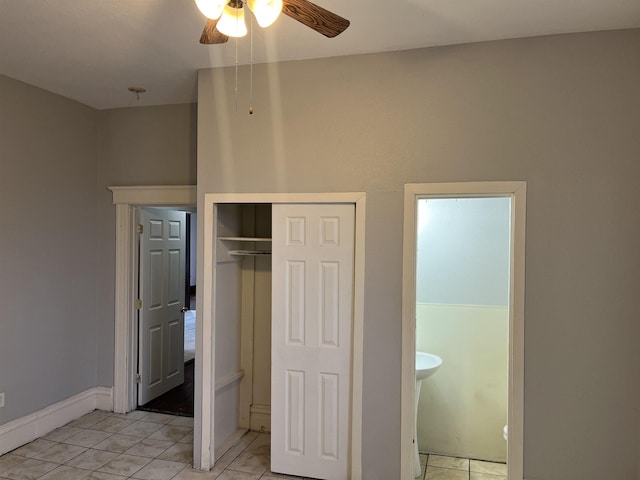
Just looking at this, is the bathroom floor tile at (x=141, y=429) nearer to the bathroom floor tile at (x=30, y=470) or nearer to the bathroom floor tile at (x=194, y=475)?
the bathroom floor tile at (x=30, y=470)

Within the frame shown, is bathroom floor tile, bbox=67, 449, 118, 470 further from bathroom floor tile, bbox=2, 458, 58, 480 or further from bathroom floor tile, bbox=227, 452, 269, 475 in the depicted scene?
bathroom floor tile, bbox=227, 452, 269, 475

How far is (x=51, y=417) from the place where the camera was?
362 cm

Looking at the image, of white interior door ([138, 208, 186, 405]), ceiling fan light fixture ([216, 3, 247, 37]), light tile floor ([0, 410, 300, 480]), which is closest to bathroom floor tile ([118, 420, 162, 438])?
light tile floor ([0, 410, 300, 480])

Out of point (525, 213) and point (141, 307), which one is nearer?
point (525, 213)

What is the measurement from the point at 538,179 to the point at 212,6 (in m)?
1.97

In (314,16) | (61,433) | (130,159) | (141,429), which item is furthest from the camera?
(130,159)

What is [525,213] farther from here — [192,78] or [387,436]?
[192,78]

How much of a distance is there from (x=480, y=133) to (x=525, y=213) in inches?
20.9

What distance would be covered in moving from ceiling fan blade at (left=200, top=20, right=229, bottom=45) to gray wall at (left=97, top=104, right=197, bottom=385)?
2134mm

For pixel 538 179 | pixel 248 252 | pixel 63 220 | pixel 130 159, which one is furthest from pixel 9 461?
pixel 538 179

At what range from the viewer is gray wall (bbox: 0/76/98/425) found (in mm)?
3275

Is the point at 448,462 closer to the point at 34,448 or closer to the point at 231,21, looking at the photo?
the point at 34,448

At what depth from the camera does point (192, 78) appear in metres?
3.28

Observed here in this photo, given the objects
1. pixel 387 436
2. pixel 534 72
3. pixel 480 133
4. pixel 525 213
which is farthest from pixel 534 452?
pixel 534 72
